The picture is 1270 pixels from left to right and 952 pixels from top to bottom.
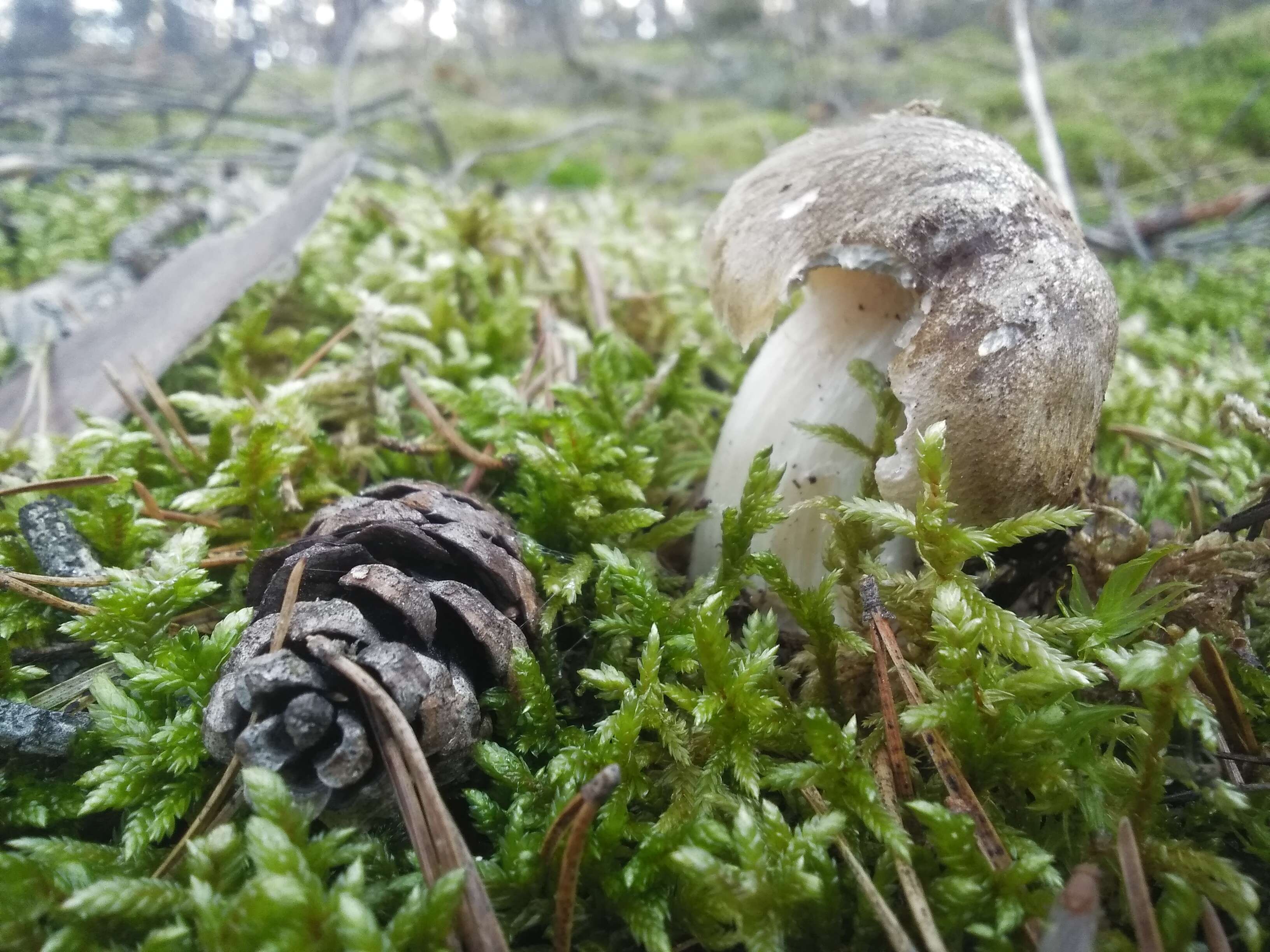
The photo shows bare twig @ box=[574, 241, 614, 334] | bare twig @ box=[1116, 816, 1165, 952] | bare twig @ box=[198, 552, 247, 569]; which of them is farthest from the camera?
bare twig @ box=[574, 241, 614, 334]

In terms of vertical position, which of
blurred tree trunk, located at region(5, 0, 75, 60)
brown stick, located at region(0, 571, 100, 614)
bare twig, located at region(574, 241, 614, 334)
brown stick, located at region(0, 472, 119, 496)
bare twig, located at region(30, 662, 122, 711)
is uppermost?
blurred tree trunk, located at region(5, 0, 75, 60)

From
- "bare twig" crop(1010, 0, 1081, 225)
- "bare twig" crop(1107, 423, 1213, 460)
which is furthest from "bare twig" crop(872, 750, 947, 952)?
"bare twig" crop(1010, 0, 1081, 225)

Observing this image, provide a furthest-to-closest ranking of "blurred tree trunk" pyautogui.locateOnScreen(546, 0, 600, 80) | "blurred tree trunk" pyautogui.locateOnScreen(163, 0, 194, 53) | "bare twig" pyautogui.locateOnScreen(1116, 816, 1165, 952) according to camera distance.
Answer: "blurred tree trunk" pyautogui.locateOnScreen(546, 0, 600, 80) → "blurred tree trunk" pyautogui.locateOnScreen(163, 0, 194, 53) → "bare twig" pyautogui.locateOnScreen(1116, 816, 1165, 952)

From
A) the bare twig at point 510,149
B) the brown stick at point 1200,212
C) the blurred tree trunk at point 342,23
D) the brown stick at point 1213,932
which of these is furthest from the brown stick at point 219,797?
the blurred tree trunk at point 342,23

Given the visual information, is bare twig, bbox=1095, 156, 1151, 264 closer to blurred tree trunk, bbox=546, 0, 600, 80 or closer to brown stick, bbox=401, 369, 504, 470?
brown stick, bbox=401, 369, 504, 470

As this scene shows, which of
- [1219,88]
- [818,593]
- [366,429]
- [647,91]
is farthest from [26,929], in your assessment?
[647,91]

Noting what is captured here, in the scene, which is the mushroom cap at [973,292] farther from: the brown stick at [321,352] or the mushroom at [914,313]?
the brown stick at [321,352]

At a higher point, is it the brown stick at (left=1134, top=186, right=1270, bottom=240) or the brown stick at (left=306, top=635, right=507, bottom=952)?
the brown stick at (left=1134, top=186, right=1270, bottom=240)

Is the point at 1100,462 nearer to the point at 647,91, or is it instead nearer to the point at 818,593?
the point at 818,593
